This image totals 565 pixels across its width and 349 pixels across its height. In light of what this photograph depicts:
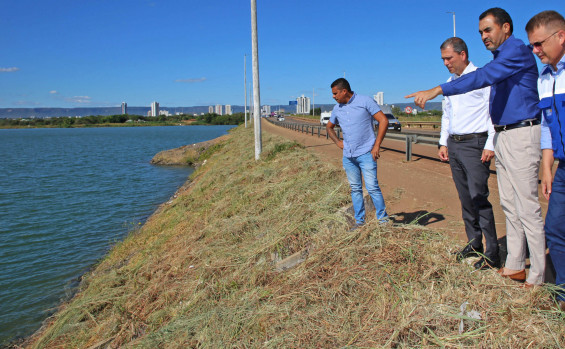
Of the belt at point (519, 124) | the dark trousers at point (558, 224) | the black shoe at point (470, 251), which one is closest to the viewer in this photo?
the dark trousers at point (558, 224)

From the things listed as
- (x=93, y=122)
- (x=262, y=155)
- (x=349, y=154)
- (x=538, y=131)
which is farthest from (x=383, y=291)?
(x=93, y=122)

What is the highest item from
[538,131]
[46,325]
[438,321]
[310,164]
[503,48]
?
[503,48]

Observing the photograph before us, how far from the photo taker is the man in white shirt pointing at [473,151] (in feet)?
12.7

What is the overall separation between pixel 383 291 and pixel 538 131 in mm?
1749

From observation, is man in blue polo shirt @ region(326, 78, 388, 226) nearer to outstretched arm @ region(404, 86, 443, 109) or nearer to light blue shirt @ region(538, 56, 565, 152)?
outstretched arm @ region(404, 86, 443, 109)

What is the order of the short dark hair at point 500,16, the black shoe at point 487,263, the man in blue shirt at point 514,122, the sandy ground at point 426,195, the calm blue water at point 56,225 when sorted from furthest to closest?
the calm blue water at point 56,225, the sandy ground at point 426,195, the black shoe at point 487,263, the short dark hair at point 500,16, the man in blue shirt at point 514,122

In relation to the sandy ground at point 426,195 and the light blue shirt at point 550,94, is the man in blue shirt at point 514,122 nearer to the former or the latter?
the light blue shirt at point 550,94

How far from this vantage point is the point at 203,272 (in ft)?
17.2

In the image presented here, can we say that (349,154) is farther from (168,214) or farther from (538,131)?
(168,214)

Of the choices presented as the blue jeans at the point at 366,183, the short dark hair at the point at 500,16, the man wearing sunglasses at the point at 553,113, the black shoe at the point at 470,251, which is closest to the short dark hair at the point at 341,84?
the blue jeans at the point at 366,183

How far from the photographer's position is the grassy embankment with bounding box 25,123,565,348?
9.39ft

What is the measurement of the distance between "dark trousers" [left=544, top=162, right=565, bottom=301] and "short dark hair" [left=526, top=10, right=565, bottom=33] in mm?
970

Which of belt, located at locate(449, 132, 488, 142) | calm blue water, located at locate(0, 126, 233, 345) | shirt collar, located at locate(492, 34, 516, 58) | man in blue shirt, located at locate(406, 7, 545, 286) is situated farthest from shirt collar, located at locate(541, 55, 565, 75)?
calm blue water, located at locate(0, 126, 233, 345)

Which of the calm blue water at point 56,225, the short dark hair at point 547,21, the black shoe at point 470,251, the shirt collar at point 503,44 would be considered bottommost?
the calm blue water at point 56,225
